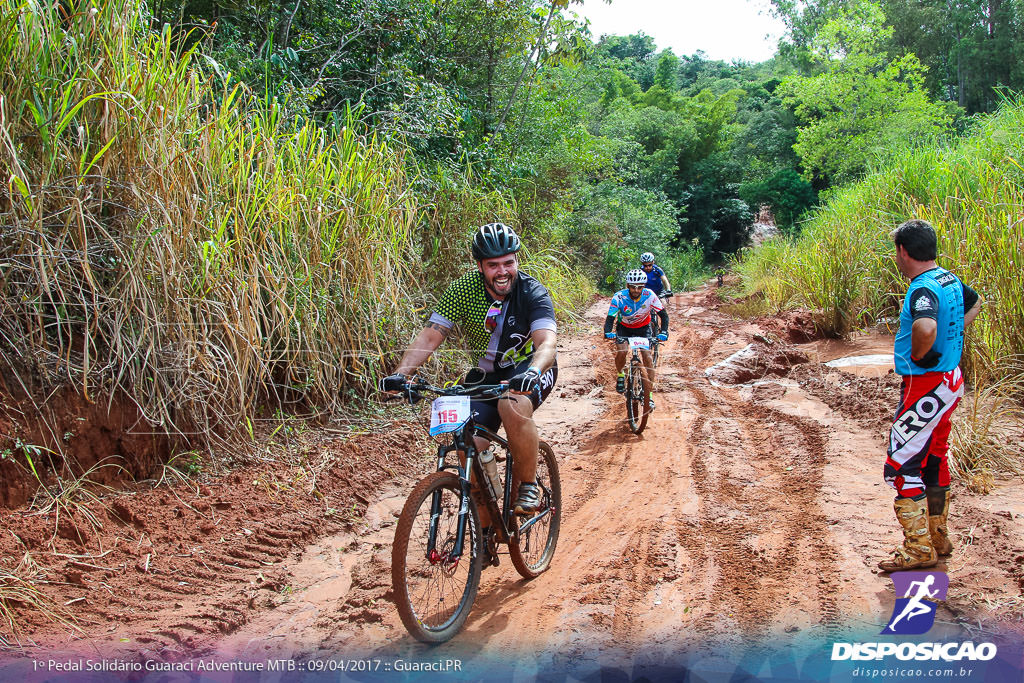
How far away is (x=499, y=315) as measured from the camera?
413 centimetres

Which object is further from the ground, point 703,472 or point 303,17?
point 303,17

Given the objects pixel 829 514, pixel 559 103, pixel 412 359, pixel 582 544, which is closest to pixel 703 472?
pixel 829 514

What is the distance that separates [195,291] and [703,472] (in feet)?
15.2

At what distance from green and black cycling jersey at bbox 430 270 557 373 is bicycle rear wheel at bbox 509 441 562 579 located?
24.3 inches

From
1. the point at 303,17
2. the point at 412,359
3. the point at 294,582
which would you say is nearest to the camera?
the point at 412,359

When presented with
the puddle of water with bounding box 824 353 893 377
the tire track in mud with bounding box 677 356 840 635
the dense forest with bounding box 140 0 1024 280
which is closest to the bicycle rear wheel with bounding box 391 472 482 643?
the tire track in mud with bounding box 677 356 840 635

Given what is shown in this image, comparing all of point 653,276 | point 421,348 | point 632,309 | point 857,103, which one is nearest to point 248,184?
point 421,348

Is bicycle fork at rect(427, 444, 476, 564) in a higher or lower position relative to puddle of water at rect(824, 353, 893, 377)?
higher

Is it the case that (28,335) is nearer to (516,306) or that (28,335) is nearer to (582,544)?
(516,306)

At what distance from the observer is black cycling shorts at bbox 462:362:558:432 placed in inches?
152

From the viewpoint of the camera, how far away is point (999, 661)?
308 cm

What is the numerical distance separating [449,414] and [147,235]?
300 cm

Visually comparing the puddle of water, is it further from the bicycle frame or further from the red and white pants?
the bicycle frame
